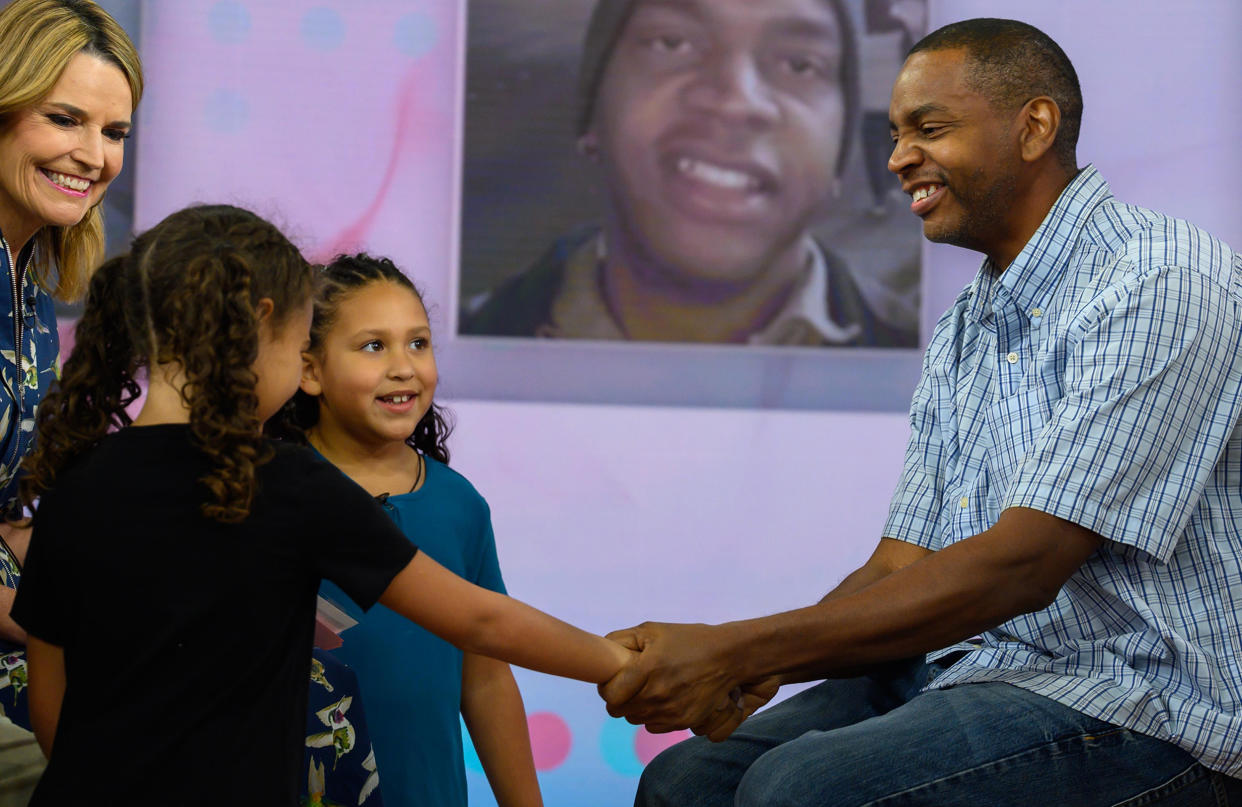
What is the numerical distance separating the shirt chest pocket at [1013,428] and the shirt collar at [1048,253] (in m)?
0.13

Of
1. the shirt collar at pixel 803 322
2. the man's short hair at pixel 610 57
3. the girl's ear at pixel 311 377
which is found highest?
the man's short hair at pixel 610 57

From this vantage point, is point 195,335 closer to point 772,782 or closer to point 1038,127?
point 772,782

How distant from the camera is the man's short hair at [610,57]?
2.97 m

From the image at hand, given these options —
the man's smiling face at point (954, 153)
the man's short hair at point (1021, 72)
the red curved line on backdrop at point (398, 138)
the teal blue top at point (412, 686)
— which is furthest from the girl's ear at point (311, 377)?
the red curved line on backdrop at point (398, 138)

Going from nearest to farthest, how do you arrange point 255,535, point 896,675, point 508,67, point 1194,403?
point 255,535, point 1194,403, point 896,675, point 508,67

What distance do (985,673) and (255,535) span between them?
93 cm

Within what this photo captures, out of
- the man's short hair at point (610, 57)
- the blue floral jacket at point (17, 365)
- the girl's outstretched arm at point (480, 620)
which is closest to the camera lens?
the girl's outstretched arm at point (480, 620)

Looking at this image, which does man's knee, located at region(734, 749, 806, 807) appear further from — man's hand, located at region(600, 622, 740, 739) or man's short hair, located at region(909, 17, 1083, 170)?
man's short hair, located at region(909, 17, 1083, 170)

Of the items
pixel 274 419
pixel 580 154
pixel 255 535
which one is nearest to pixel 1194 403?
pixel 255 535

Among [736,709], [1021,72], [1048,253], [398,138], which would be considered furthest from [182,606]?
[398,138]

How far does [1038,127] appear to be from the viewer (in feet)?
5.68

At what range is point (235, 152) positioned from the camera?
2988 millimetres

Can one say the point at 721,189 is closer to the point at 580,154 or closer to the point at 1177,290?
the point at 580,154

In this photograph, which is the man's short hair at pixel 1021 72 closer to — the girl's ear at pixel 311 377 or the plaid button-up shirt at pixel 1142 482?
the plaid button-up shirt at pixel 1142 482
